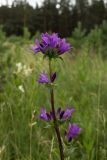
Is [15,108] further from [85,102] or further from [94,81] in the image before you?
[94,81]

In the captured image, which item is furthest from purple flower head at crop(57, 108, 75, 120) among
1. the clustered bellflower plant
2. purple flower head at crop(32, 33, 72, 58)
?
purple flower head at crop(32, 33, 72, 58)

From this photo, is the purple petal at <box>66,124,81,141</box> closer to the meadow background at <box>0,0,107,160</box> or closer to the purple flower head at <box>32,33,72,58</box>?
the meadow background at <box>0,0,107,160</box>

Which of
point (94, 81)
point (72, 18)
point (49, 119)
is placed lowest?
point (72, 18)

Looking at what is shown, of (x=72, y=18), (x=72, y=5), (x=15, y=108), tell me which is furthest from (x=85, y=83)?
(x=72, y=5)

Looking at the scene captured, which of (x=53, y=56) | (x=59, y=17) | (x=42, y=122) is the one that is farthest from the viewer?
(x=59, y=17)

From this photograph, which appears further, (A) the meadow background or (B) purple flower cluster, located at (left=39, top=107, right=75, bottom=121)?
(A) the meadow background

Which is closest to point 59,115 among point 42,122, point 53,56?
point 53,56

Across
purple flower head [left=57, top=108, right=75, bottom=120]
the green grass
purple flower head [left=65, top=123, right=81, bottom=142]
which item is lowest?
the green grass

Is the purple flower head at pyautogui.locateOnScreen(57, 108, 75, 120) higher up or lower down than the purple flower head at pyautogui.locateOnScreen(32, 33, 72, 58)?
lower down

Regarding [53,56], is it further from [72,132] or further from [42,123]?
[42,123]
